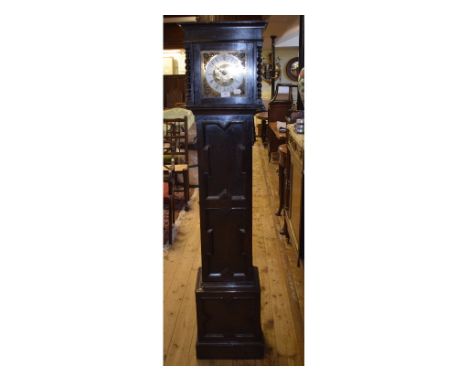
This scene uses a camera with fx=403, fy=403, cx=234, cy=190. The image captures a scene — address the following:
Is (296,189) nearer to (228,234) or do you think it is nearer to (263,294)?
(263,294)

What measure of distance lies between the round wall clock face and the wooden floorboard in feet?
4.48

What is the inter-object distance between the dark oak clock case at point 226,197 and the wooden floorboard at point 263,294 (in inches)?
5.4

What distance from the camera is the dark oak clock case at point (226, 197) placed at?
5.74 ft

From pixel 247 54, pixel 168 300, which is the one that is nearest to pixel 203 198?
pixel 247 54

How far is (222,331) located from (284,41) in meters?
10.5

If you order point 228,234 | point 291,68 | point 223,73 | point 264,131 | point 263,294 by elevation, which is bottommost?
point 263,294

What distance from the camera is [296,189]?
3.09 meters

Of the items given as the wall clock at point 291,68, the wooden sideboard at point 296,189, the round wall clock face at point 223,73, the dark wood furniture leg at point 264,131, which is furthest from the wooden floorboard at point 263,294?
the wall clock at point 291,68

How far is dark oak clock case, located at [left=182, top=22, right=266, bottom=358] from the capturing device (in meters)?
1.75

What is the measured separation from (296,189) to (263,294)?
2.73ft

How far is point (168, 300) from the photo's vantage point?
2703 millimetres

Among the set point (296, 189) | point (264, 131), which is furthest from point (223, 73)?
point (264, 131)

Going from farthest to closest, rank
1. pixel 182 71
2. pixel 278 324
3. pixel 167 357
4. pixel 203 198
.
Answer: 1. pixel 182 71
2. pixel 278 324
3. pixel 167 357
4. pixel 203 198

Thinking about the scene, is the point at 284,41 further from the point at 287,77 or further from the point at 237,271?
the point at 237,271
